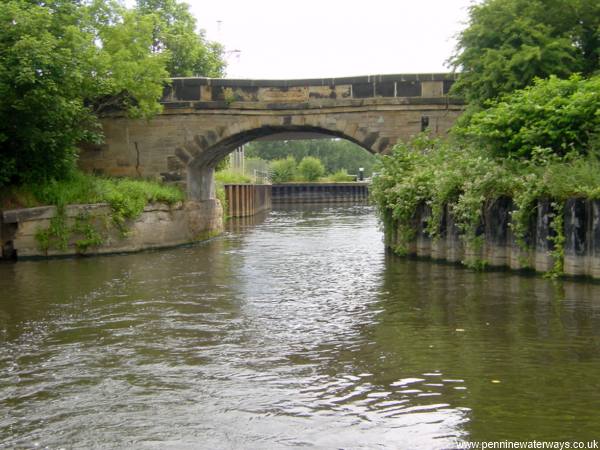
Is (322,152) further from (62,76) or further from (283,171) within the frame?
(62,76)

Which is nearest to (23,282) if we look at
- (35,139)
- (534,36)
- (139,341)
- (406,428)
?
(35,139)

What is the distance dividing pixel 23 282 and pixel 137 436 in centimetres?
925

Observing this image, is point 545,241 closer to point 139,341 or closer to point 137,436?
point 139,341

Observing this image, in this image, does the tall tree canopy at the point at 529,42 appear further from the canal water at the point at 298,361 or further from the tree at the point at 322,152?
the tree at the point at 322,152

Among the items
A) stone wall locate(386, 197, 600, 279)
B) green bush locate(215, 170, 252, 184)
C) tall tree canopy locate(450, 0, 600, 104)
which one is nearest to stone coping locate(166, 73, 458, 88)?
tall tree canopy locate(450, 0, 600, 104)

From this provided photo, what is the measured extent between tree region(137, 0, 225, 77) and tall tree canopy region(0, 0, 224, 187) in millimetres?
11669

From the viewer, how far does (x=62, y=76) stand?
17.6 meters

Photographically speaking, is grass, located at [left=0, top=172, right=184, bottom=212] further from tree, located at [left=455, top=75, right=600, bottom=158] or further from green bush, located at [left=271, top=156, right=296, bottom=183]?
green bush, located at [left=271, top=156, right=296, bottom=183]

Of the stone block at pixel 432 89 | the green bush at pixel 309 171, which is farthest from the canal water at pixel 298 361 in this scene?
the green bush at pixel 309 171

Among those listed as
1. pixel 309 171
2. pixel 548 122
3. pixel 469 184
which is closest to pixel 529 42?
pixel 548 122

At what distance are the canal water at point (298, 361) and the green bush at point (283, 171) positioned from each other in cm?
5565

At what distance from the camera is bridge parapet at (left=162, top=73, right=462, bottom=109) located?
2247 cm

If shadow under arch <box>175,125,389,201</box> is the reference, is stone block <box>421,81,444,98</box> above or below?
above

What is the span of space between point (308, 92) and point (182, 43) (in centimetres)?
1496
